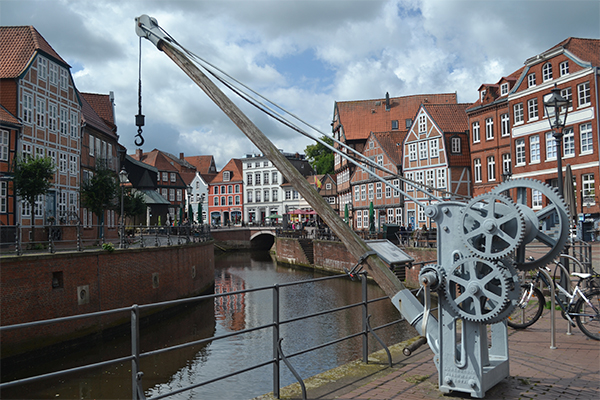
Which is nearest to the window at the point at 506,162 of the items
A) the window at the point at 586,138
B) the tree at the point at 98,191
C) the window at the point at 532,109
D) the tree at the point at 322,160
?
the window at the point at 532,109

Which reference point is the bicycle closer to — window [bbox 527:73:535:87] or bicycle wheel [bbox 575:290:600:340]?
bicycle wheel [bbox 575:290:600:340]

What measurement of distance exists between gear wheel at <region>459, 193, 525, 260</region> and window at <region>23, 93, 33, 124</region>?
26.0 meters

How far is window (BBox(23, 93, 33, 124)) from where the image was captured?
25.6m

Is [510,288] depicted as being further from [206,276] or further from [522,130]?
[522,130]

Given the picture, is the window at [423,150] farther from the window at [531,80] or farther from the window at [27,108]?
the window at [27,108]

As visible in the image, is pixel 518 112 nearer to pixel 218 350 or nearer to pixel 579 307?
pixel 218 350

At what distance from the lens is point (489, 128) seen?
125ft

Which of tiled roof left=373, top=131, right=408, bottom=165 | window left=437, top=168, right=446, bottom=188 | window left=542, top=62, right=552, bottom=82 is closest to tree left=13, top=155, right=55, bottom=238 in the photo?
window left=542, top=62, right=552, bottom=82

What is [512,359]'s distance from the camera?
6.21 meters

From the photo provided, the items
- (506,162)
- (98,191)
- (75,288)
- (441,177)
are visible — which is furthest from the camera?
(441,177)

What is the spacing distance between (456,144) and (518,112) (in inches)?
355

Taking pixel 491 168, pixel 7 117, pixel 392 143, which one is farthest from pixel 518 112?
pixel 7 117

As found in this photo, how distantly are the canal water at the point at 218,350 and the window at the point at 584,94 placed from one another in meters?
15.8

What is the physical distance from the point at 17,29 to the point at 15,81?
4795 millimetres
